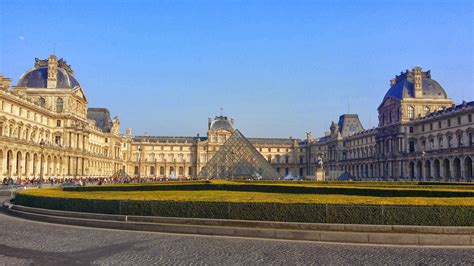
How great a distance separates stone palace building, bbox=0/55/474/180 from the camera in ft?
185

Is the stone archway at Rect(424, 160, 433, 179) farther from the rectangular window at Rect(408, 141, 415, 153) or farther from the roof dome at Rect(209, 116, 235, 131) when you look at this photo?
the roof dome at Rect(209, 116, 235, 131)

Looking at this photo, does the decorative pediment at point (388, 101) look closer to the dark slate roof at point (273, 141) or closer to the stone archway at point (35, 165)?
the dark slate roof at point (273, 141)

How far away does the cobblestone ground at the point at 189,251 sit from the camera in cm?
1024

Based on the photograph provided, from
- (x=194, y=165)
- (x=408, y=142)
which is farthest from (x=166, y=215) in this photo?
(x=194, y=165)

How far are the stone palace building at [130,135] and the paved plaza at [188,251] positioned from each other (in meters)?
33.5

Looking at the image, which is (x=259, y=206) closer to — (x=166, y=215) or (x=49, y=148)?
(x=166, y=215)

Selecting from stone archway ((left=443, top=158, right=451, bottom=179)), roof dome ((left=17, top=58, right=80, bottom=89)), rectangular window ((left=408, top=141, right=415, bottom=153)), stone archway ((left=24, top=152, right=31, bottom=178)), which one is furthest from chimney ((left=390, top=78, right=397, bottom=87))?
stone archway ((left=24, top=152, right=31, bottom=178))

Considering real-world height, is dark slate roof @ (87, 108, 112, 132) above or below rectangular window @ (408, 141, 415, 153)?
above

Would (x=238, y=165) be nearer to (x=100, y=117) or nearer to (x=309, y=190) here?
(x=309, y=190)

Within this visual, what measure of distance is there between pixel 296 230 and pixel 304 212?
0.74 m

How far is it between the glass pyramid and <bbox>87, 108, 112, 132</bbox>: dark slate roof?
54079 millimetres

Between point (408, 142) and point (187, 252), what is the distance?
7193 cm

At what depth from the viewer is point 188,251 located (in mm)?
11328

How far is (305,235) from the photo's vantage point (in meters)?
13.3
